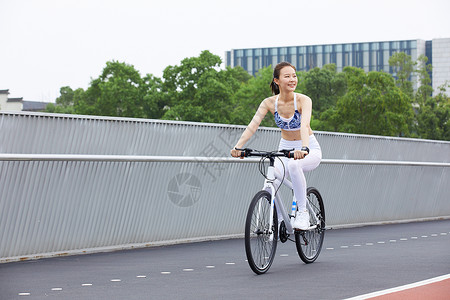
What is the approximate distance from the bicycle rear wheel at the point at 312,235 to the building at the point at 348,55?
412ft

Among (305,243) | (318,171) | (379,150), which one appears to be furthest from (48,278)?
(379,150)

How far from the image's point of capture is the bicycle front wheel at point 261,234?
757 cm

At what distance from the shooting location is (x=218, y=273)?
26.3ft

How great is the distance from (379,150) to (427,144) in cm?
220

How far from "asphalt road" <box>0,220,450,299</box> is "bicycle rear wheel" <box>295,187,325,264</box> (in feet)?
0.41

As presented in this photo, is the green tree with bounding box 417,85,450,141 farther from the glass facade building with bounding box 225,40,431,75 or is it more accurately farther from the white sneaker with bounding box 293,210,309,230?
the white sneaker with bounding box 293,210,309,230

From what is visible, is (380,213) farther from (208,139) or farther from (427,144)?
(208,139)

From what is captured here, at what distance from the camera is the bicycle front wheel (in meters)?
7.57

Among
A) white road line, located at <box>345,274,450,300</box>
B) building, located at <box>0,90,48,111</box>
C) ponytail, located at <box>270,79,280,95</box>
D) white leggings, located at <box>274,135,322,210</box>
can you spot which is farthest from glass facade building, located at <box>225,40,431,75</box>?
white road line, located at <box>345,274,450,300</box>

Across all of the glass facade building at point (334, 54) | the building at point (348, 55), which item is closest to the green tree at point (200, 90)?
the glass facade building at point (334, 54)

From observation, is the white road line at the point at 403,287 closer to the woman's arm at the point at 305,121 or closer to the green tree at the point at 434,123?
the woman's arm at the point at 305,121

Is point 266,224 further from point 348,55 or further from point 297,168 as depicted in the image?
→ point 348,55

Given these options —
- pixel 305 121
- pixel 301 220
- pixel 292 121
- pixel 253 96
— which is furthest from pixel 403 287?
pixel 253 96

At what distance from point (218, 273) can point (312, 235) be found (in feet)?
4.91
